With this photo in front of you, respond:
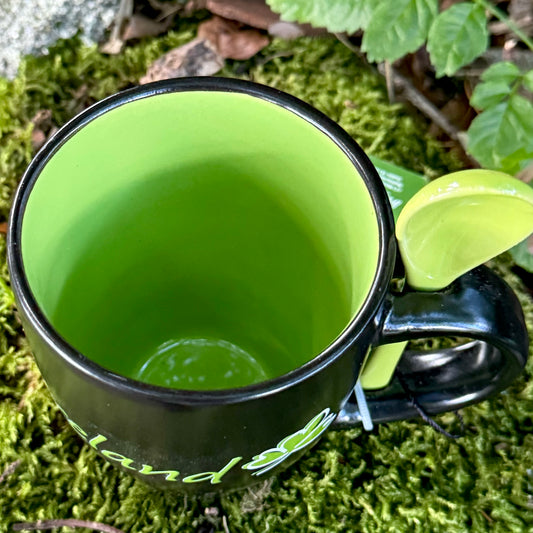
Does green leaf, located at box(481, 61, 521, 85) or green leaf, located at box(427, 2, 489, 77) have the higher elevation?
green leaf, located at box(427, 2, 489, 77)

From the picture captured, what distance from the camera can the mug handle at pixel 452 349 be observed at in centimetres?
63

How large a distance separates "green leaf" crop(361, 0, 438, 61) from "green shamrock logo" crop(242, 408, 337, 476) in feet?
1.52

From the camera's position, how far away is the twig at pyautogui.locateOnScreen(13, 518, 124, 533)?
820 millimetres

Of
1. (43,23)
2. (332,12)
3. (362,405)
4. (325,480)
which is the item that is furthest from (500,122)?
(43,23)

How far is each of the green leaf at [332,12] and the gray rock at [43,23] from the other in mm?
381

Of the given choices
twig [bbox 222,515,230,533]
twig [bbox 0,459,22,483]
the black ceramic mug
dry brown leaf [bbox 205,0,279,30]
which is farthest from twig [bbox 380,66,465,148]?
twig [bbox 0,459,22,483]

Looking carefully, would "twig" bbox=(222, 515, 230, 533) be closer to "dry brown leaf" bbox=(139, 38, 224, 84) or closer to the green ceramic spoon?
the green ceramic spoon

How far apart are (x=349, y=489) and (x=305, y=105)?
18.5 inches

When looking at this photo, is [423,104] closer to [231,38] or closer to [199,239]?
[231,38]

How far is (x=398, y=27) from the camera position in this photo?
876 mm

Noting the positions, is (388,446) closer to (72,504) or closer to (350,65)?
(72,504)

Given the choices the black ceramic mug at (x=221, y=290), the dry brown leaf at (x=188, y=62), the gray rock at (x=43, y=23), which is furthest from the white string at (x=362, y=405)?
the gray rock at (x=43, y=23)

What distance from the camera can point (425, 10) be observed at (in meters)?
0.88

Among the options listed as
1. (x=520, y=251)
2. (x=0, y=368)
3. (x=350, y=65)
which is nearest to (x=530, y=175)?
(x=520, y=251)
